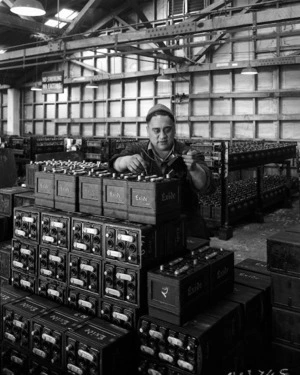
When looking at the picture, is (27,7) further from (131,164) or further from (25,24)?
(25,24)

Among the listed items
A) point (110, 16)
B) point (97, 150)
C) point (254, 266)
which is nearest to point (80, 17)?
point (97, 150)

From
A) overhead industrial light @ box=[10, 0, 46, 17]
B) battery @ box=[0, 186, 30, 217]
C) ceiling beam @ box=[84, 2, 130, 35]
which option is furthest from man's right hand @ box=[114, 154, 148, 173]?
ceiling beam @ box=[84, 2, 130, 35]

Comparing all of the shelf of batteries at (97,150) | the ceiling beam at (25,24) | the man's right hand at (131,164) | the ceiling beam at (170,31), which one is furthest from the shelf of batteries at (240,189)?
the ceiling beam at (25,24)

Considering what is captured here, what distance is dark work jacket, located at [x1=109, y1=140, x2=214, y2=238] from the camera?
345 centimetres

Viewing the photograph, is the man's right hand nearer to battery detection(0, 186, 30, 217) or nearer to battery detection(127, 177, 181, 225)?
battery detection(127, 177, 181, 225)

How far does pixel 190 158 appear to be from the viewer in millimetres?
3178

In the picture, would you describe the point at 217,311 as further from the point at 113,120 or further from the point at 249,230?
the point at 113,120

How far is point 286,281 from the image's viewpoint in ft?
9.48

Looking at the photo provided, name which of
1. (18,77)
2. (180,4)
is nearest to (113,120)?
(180,4)

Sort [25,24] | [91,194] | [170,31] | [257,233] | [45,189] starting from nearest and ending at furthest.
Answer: [91,194] < [45,189] < [170,31] < [257,233] < [25,24]

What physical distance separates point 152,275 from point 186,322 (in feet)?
1.16

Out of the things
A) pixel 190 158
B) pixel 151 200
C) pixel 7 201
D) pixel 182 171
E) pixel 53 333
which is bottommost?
pixel 53 333

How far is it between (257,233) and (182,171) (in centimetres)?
473

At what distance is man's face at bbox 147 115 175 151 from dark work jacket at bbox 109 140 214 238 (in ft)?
0.31
